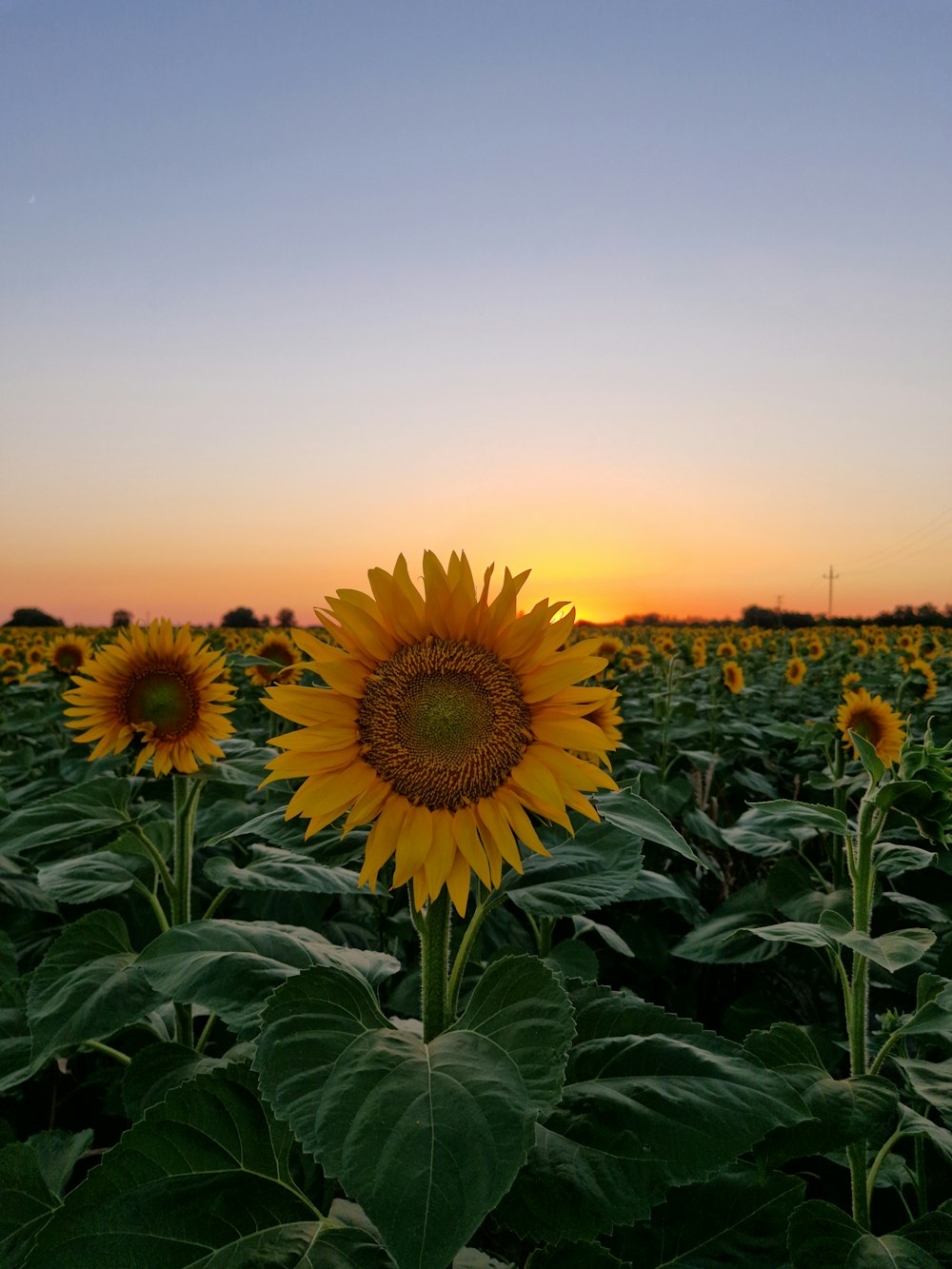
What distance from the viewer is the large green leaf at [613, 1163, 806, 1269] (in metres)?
1.51

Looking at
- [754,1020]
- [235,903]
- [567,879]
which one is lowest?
[754,1020]

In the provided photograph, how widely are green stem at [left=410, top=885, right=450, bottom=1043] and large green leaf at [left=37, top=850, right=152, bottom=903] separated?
0.94m

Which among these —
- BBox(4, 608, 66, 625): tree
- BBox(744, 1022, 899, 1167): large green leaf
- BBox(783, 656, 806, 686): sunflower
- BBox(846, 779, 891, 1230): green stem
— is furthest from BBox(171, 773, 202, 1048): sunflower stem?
BBox(4, 608, 66, 625): tree

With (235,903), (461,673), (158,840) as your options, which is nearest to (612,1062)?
(461,673)

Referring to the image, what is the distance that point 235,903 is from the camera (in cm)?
353

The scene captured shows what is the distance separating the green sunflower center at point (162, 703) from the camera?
303 centimetres

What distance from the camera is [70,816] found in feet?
7.43

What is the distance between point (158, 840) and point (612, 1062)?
1462mm

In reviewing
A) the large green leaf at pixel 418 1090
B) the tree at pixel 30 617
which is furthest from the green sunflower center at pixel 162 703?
the tree at pixel 30 617

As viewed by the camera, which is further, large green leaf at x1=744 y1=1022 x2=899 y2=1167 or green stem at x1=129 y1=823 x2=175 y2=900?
green stem at x1=129 y1=823 x2=175 y2=900

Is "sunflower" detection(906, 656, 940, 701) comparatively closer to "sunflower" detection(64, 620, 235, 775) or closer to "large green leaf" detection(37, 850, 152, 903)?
"sunflower" detection(64, 620, 235, 775)

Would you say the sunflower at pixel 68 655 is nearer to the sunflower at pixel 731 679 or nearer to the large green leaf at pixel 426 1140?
the sunflower at pixel 731 679

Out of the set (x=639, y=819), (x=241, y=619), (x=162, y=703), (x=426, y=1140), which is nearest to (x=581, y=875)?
(x=639, y=819)

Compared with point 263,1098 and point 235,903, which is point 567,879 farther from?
point 235,903
